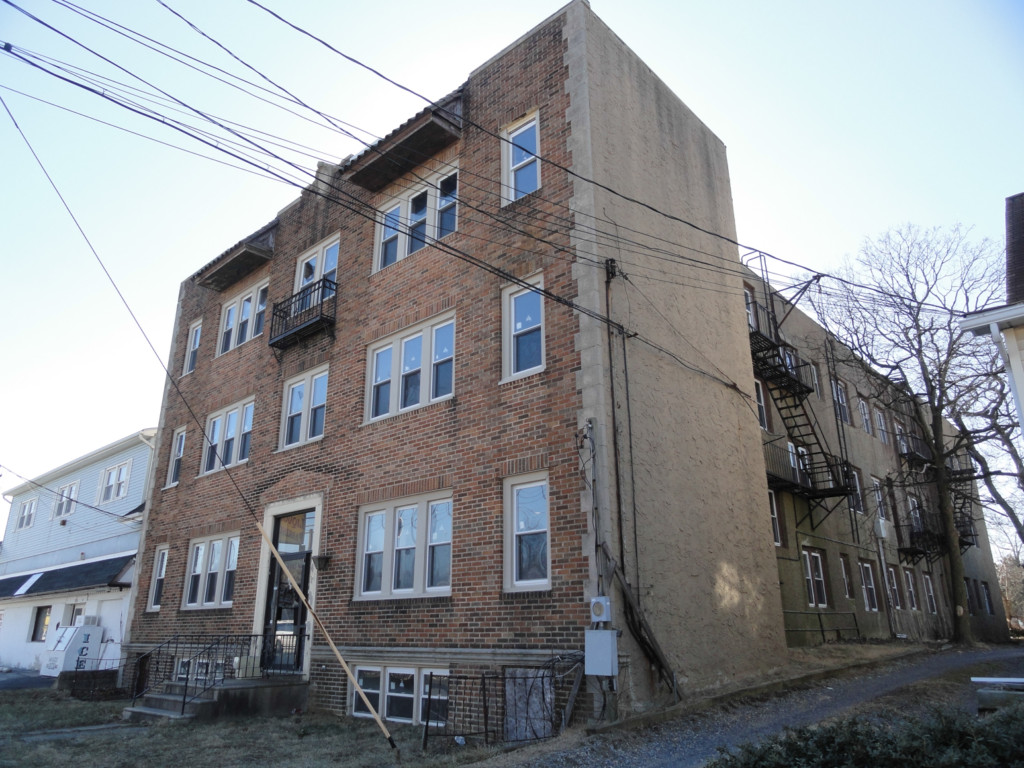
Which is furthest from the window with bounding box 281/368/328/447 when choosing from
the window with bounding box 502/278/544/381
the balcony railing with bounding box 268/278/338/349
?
the window with bounding box 502/278/544/381

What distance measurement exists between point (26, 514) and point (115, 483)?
982 cm

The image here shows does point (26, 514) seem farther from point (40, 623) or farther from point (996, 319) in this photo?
point (996, 319)

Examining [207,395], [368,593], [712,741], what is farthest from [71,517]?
[712,741]

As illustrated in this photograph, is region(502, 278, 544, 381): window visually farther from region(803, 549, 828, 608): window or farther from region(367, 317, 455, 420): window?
region(803, 549, 828, 608): window

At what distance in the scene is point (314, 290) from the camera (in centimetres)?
1686

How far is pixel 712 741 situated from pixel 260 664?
31.8 ft

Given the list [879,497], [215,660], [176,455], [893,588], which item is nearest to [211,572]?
[215,660]

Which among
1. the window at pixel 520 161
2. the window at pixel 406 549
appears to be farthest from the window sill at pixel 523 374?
the window at pixel 520 161

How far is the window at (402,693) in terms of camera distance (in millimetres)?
11492

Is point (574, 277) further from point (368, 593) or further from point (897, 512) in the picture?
point (897, 512)

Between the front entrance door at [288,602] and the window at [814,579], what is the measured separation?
12256 mm

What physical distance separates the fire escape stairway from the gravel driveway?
16.8ft

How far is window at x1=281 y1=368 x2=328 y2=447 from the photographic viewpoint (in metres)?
16.0

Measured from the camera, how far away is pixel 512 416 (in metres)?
11.6
